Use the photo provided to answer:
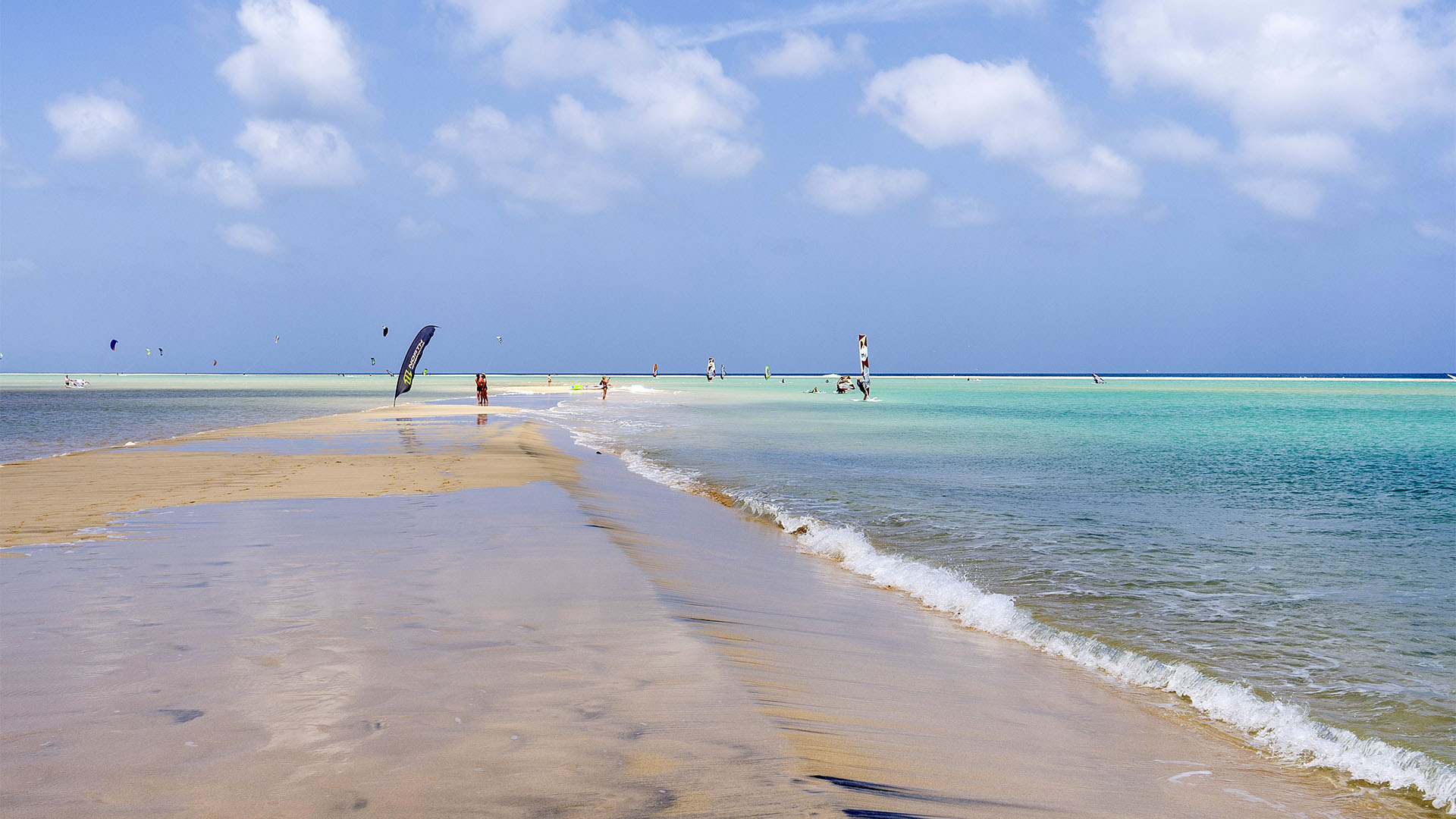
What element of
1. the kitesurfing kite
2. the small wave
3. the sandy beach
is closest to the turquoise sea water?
the small wave

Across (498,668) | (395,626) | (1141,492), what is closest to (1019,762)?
(498,668)

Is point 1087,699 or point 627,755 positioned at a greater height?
point 627,755

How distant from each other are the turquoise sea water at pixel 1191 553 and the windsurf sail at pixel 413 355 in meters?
13.1

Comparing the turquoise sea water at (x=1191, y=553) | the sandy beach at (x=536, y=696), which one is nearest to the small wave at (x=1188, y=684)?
the turquoise sea water at (x=1191, y=553)

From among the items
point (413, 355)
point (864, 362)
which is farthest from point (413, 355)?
point (864, 362)

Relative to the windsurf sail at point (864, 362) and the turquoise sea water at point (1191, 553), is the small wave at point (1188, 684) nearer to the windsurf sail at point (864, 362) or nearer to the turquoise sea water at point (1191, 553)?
the turquoise sea water at point (1191, 553)

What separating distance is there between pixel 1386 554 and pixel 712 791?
11893 millimetres

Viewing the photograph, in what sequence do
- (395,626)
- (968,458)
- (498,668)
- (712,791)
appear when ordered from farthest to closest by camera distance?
(968,458)
(395,626)
(498,668)
(712,791)

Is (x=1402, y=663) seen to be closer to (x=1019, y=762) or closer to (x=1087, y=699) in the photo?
(x=1087, y=699)

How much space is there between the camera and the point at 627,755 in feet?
14.0

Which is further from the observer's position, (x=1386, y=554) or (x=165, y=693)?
(x=1386, y=554)

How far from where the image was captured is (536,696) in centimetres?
511

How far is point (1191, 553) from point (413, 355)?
38503 mm

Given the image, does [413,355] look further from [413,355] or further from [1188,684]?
[1188,684]
